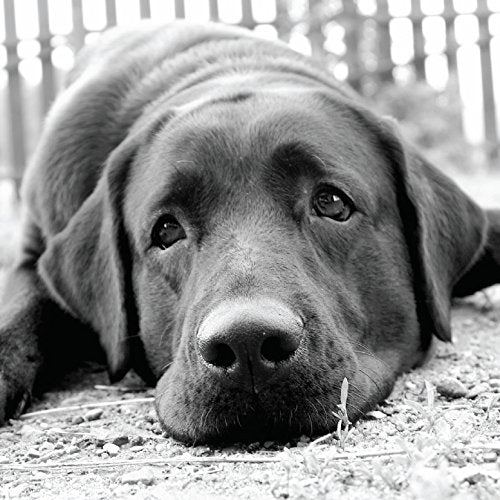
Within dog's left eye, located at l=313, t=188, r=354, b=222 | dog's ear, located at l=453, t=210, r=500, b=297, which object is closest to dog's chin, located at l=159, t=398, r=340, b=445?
dog's left eye, located at l=313, t=188, r=354, b=222

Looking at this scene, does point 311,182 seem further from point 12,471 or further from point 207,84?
point 12,471

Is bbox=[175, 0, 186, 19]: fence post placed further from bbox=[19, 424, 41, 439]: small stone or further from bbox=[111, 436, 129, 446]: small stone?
bbox=[111, 436, 129, 446]: small stone

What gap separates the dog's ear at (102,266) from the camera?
3076 mm

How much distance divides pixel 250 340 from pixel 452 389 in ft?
2.65

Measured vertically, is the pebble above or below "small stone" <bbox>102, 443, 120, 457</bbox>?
below

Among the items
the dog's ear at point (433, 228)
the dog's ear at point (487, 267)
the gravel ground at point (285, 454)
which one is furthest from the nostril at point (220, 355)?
the dog's ear at point (487, 267)

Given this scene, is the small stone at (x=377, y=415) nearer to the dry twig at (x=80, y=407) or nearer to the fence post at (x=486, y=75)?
the dry twig at (x=80, y=407)

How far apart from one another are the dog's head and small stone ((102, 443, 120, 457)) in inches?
6.5

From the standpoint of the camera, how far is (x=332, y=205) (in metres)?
2.81

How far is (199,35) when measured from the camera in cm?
421

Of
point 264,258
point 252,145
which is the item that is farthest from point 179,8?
point 264,258

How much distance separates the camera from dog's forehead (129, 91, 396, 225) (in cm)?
278

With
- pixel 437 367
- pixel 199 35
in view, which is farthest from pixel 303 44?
pixel 437 367

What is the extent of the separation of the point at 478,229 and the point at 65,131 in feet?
5.47
